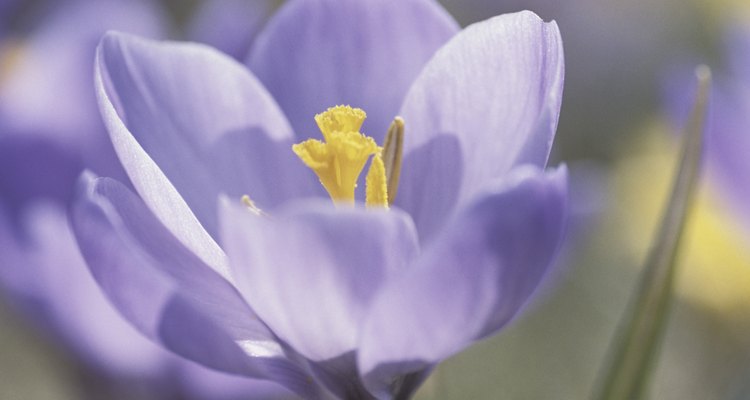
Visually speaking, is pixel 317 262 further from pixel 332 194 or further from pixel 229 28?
pixel 229 28

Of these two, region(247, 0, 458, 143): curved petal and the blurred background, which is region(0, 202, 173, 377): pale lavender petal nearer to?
the blurred background

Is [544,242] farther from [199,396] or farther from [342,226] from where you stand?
[199,396]

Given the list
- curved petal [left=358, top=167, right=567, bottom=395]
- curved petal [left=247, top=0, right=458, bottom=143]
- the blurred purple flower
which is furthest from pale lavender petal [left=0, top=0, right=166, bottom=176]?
curved petal [left=358, top=167, right=567, bottom=395]

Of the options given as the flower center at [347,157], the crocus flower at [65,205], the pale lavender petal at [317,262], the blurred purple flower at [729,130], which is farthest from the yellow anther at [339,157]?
the blurred purple flower at [729,130]

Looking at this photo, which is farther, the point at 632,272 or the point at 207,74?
the point at 632,272

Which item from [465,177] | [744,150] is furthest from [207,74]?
[744,150]

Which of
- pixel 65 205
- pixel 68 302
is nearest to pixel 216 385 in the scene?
pixel 68 302

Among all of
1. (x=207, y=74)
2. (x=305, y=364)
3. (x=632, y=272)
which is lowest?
(x=632, y=272)
